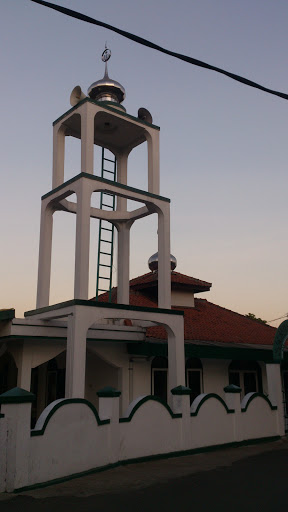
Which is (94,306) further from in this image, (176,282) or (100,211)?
(176,282)

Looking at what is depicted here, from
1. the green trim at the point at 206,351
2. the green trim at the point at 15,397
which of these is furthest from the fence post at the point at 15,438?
the green trim at the point at 206,351

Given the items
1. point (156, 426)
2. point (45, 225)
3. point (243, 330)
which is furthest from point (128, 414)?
point (243, 330)

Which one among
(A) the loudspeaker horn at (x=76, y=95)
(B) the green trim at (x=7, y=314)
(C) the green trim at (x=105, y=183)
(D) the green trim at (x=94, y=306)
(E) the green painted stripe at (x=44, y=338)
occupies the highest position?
(A) the loudspeaker horn at (x=76, y=95)

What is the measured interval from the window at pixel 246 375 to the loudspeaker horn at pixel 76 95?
11.4 meters

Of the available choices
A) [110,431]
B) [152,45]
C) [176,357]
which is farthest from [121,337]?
[152,45]

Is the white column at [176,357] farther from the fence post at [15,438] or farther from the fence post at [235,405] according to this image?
the fence post at [15,438]

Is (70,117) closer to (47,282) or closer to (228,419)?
(47,282)

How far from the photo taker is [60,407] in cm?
953

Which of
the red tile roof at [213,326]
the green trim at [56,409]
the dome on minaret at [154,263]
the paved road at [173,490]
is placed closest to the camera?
the paved road at [173,490]

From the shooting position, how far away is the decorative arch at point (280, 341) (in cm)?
1656

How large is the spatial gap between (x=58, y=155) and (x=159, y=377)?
860cm

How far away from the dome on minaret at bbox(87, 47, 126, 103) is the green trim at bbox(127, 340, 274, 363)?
8.73m

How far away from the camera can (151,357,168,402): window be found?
1653cm

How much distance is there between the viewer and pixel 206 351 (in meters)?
16.6
